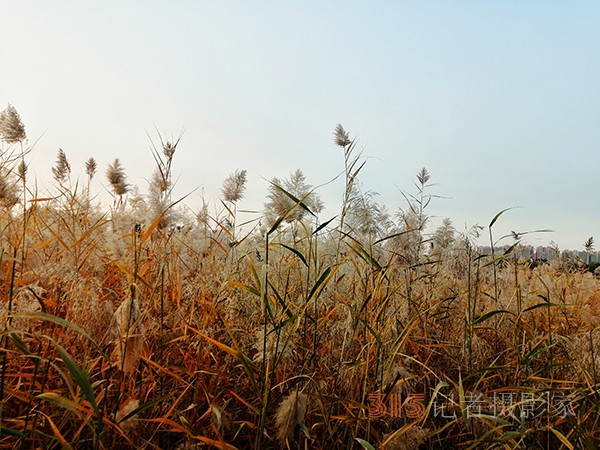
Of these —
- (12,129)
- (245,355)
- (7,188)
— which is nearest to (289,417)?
(245,355)

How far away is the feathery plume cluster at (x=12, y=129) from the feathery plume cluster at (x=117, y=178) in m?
0.63

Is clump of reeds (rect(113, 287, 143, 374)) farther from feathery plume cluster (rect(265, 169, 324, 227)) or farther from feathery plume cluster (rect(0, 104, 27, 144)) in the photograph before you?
feathery plume cluster (rect(0, 104, 27, 144))

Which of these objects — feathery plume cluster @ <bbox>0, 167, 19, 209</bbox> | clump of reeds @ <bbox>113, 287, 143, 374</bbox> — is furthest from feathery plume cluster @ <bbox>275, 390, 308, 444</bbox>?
feathery plume cluster @ <bbox>0, 167, 19, 209</bbox>

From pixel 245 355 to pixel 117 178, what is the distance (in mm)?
2060

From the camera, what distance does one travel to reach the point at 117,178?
345 cm

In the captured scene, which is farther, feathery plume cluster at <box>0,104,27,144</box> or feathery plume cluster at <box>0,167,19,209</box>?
feathery plume cluster at <box>0,104,27,144</box>

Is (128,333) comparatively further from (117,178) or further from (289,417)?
(117,178)

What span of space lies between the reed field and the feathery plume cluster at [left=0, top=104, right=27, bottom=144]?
1 cm

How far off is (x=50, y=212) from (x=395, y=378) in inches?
111

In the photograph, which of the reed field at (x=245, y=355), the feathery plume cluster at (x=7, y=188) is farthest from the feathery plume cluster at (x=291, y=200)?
the feathery plume cluster at (x=7, y=188)

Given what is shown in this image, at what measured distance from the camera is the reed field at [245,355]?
154cm

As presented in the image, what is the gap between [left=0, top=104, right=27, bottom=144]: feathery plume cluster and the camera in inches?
113

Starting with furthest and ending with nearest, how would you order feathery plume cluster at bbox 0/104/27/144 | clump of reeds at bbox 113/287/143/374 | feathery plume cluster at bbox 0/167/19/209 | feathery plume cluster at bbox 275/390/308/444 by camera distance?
feathery plume cluster at bbox 0/104/27/144
feathery plume cluster at bbox 0/167/19/209
feathery plume cluster at bbox 275/390/308/444
clump of reeds at bbox 113/287/143/374

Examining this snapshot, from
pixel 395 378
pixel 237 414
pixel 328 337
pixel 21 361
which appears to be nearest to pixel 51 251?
pixel 21 361
